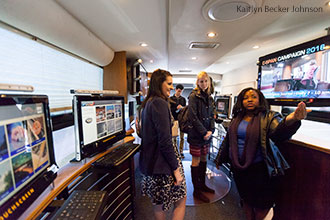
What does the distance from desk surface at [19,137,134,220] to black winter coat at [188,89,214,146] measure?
1.18m

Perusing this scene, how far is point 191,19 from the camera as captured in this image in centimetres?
178

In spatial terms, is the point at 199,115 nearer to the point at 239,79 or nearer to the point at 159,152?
the point at 159,152

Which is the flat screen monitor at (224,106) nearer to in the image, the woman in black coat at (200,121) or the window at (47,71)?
the woman in black coat at (200,121)

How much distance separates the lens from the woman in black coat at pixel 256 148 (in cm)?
121

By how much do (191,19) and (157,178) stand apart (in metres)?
1.86

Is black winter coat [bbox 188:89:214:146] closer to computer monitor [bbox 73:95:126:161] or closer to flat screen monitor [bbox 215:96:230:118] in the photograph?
computer monitor [bbox 73:95:126:161]

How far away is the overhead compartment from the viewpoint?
39.7 inches

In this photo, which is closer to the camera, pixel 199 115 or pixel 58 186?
pixel 58 186

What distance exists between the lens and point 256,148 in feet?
4.21

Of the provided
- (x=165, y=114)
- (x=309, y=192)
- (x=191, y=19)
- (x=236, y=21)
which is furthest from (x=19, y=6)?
(x=309, y=192)

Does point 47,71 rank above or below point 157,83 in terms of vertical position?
above

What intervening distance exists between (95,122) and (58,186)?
0.52 m

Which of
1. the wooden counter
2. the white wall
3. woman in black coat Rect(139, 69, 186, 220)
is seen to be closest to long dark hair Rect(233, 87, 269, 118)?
the wooden counter

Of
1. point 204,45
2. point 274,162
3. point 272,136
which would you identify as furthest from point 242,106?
point 204,45
